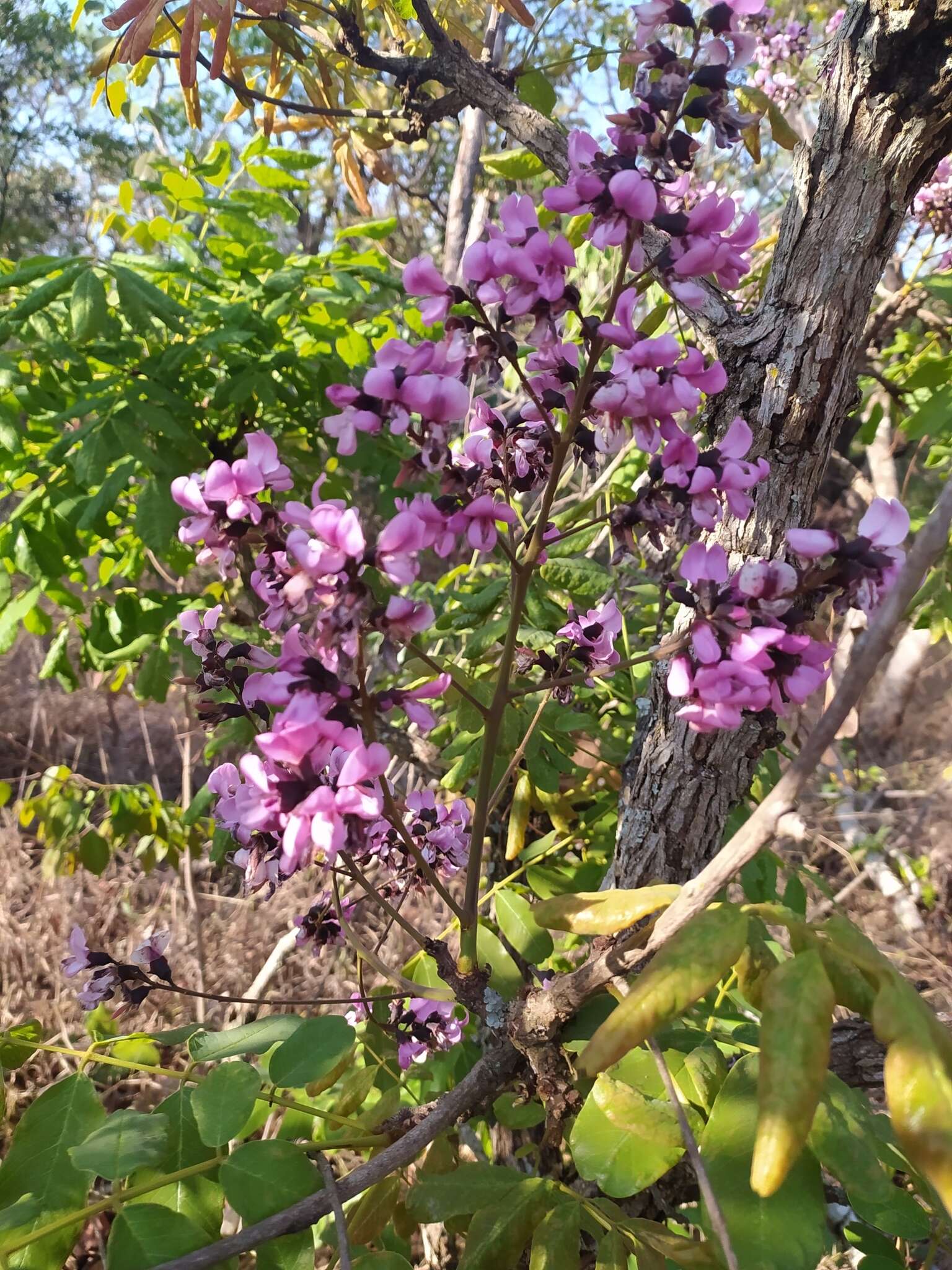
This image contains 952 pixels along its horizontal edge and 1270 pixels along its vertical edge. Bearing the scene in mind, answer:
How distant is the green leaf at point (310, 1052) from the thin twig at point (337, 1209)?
73mm

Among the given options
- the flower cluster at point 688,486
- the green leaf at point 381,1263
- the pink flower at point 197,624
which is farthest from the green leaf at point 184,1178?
the flower cluster at point 688,486

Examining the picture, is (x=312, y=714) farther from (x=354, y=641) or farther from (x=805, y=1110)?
(x=805, y=1110)

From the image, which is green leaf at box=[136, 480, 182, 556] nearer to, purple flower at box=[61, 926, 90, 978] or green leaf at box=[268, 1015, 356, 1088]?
purple flower at box=[61, 926, 90, 978]

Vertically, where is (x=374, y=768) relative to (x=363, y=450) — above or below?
below

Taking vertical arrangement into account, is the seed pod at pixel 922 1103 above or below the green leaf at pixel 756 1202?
above

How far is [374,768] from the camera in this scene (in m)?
0.63

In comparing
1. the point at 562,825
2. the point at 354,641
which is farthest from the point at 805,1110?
the point at 562,825

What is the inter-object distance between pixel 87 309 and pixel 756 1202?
1.68 meters

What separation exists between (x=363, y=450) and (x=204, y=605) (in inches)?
22.3

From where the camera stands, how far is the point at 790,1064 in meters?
0.45

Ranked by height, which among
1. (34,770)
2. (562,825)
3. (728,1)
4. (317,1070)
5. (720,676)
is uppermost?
(728,1)

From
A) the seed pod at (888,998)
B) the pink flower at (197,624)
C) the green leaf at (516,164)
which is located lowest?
the seed pod at (888,998)

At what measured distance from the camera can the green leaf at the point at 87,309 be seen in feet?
4.96

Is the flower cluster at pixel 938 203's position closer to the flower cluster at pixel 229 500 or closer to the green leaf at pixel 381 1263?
the flower cluster at pixel 229 500
